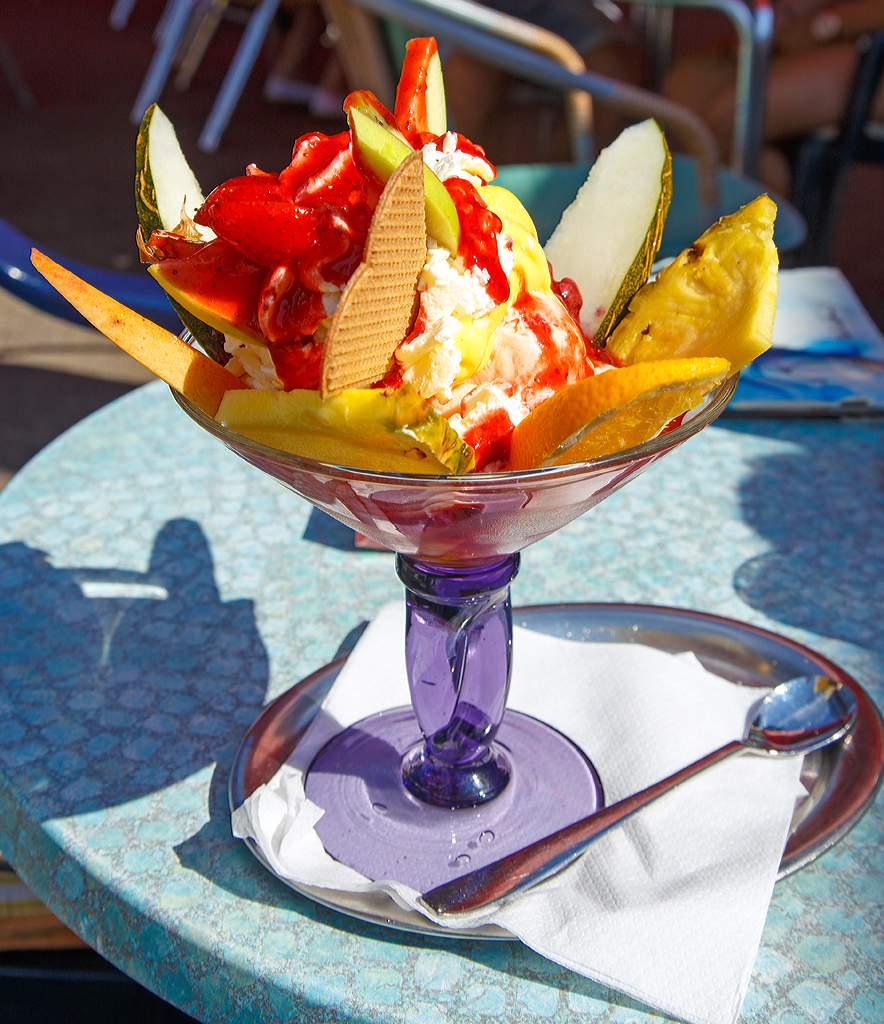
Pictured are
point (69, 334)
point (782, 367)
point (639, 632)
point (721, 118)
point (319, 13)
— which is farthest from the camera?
point (319, 13)

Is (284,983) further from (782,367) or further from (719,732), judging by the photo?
(782,367)

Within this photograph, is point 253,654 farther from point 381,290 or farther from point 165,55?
point 165,55

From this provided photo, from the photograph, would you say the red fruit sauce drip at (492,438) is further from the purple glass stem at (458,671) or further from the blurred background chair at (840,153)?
the blurred background chair at (840,153)

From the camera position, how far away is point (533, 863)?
0.49 metres

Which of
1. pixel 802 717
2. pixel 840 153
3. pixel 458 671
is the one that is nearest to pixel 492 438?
pixel 458 671

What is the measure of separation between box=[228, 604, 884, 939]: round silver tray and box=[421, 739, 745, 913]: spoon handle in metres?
0.01

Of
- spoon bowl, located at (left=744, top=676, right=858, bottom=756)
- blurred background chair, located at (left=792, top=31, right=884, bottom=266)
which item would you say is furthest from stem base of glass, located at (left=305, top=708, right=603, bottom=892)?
blurred background chair, located at (left=792, top=31, right=884, bottom=266)

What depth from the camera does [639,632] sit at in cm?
69

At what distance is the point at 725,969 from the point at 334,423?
30 cm

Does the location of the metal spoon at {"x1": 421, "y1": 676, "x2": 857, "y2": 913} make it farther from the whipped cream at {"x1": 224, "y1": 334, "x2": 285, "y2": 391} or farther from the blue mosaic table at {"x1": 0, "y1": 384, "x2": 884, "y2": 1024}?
the whipped cream at {"x1": 224, "y1": 334, "x2": 285, "y2": 391}

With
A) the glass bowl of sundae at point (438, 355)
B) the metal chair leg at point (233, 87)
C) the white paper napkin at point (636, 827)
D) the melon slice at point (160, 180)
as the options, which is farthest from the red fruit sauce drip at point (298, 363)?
the metal chair leg at point (233, 87)

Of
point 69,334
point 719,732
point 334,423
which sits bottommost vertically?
point 69,334

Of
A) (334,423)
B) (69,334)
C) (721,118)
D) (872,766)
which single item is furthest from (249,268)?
(69,334)

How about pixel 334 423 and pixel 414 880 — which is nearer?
pixel 334 423
